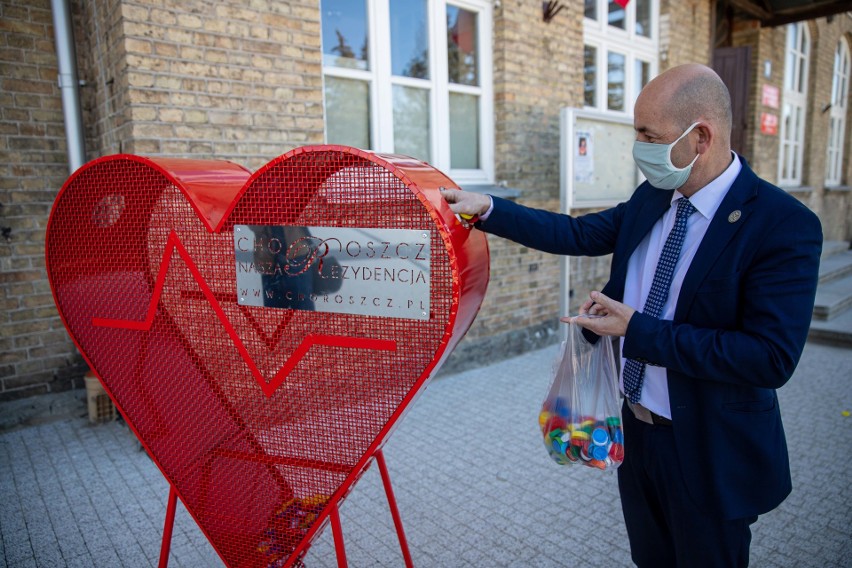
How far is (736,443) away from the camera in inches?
61.1

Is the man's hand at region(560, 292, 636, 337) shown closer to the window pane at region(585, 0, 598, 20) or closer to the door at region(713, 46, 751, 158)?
the window pane at region(585, 0, 598, 20)

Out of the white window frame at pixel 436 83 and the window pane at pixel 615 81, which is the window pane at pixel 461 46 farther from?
the window pane at pixel 615 81

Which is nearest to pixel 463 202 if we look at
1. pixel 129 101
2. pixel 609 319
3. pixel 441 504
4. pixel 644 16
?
pixel 609 319

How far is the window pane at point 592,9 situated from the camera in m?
6.52

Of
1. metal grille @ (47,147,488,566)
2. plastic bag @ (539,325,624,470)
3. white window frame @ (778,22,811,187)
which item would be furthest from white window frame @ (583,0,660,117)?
metal grille @ (47,147,488,566)

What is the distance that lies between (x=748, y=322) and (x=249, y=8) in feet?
11.4

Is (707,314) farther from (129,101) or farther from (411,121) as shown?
(411,121)

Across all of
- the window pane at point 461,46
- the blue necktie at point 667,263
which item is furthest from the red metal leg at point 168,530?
the window pane at point 461,46

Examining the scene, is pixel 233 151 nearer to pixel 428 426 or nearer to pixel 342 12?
pixel 342 12

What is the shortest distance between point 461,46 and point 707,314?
4.47 m

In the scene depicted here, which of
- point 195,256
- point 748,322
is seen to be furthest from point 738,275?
point 195,256

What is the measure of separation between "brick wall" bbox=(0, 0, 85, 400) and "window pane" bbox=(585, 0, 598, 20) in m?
5.42

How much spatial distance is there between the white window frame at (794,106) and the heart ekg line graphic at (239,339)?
1182cm

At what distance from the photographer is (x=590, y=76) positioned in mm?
6676
